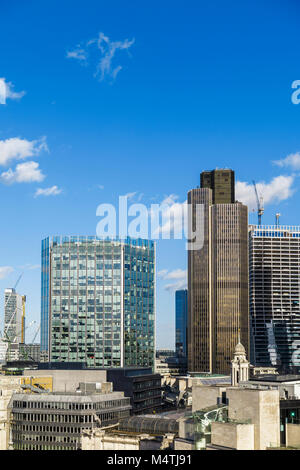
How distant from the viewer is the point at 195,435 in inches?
4422

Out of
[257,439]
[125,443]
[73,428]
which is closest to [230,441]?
[257,439]

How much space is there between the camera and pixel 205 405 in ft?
434

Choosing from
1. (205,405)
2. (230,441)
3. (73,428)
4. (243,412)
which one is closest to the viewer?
(230,441)

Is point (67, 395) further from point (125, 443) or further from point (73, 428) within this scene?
point (125, 443)

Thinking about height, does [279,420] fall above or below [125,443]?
above

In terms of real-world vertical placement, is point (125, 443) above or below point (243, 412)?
below

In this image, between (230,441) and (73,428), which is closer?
(230,441)

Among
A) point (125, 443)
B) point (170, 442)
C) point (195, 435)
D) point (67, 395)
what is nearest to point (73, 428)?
point (67, 395)
